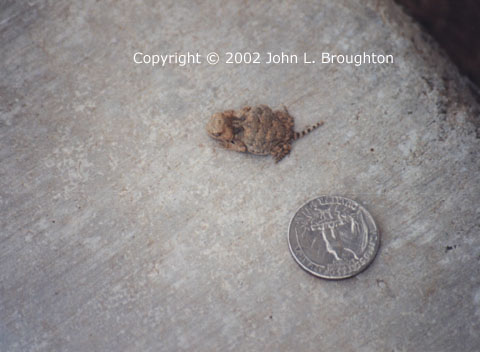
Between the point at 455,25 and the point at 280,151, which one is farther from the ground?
the point at 455,25

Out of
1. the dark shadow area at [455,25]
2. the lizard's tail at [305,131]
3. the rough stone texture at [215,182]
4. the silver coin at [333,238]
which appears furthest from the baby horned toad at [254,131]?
the dark shadow area at [455,25]

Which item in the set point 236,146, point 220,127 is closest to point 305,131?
point 236,146

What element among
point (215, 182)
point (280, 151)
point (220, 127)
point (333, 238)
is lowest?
point (333, 238)

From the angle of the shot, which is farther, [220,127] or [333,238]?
[220,127]

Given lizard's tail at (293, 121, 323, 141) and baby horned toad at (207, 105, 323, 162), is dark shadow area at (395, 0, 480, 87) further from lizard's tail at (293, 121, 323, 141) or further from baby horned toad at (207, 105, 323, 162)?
baby horned toad at (207, 105, 323, 162)

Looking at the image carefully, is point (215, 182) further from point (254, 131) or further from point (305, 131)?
point (305, 131)

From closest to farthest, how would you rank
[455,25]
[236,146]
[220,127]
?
[220,127] < [236,146] < [455,25]

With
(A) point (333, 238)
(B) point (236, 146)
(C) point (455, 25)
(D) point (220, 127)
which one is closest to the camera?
(A) point (333, 238)
